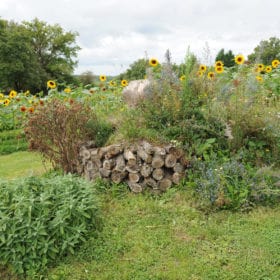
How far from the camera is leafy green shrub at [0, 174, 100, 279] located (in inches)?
98.5

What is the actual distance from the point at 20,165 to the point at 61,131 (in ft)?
6.47

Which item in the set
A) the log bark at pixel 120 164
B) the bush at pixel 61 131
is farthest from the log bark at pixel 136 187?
the bush at pixel 61 131

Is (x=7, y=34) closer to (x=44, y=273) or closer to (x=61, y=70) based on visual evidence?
(x=61, y=70)

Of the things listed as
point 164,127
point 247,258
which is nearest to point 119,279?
point 247,258

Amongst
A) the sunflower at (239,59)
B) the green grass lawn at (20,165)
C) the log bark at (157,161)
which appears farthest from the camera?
the sunflower at (239,59)

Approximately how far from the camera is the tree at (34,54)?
2517 centimetres

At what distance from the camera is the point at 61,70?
101 feet

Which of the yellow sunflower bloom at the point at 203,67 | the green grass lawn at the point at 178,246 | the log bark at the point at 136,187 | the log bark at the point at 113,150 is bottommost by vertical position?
the green grass lawn at the point at 178,246

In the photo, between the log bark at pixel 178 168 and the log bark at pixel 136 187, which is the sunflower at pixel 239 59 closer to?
the log bark at pixel 178 168

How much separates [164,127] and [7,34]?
2607 cm

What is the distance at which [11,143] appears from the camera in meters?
6.86

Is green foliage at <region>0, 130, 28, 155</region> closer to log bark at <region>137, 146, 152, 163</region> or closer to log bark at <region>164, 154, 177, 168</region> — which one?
log bark at <region>137, 146, 152, 163</region>

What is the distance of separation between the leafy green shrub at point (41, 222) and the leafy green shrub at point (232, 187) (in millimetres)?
1186

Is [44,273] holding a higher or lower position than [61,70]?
lower
